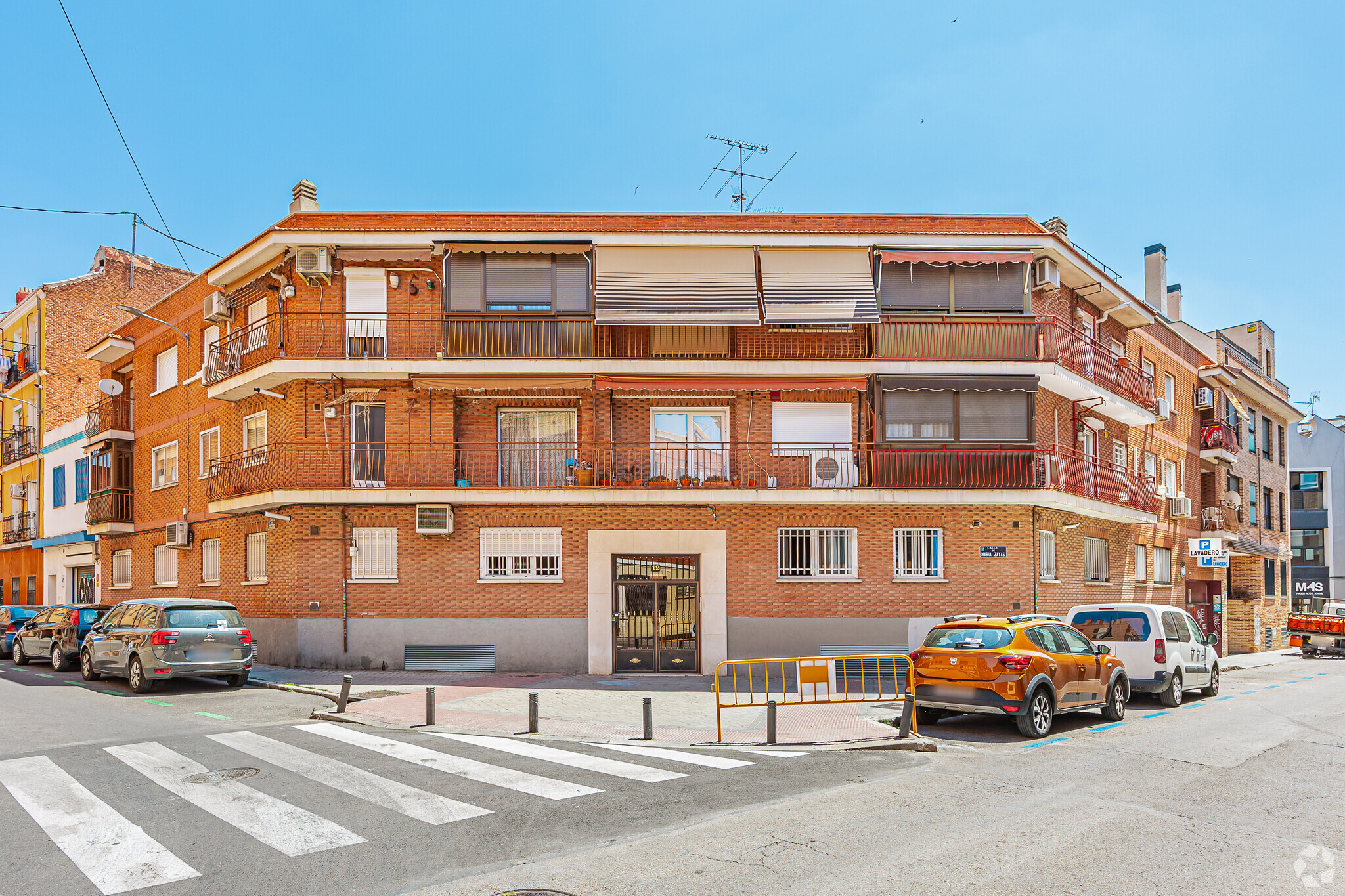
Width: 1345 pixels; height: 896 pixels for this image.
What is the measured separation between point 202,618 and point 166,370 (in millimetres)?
12212

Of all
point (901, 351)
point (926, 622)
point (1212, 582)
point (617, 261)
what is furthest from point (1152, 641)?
point (1212, 582)

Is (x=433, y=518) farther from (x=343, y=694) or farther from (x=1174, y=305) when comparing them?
(x=1174, y=305)

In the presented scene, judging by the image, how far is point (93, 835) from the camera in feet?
23.0

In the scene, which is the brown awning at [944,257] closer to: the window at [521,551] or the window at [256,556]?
the window at [521,551]

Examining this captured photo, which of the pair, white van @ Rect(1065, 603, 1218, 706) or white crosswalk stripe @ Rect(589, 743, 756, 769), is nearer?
white crosswalk stripe @ Rect(589, 743, 756, 769)

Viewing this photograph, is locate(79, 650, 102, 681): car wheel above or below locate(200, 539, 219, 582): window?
below

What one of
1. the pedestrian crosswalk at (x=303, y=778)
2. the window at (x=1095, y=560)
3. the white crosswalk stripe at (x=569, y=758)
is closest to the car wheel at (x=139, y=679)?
the pedestrian crosswalk at (x=303, y=778)

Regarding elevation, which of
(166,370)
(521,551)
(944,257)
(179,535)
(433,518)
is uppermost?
(944,257)

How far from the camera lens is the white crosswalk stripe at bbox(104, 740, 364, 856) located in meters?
6.84

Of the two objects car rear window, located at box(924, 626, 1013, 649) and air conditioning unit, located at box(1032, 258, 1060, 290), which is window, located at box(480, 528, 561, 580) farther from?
air conditioning unit, located at box(1032, 258, 1060, 290)

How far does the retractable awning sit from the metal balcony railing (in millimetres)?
2679

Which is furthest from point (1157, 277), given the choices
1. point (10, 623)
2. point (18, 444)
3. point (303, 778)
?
point (18, 444)

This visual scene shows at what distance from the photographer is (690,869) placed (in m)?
6.13

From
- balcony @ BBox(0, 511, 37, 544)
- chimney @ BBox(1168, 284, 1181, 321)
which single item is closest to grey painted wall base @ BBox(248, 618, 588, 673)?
balcony @ BBox(0, 511, 37, 544)
